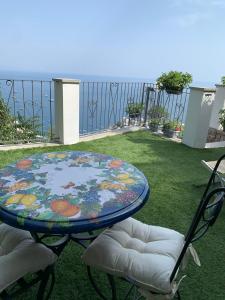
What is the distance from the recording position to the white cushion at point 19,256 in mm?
1106

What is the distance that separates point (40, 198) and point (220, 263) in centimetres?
154

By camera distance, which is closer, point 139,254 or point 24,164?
point 139,254

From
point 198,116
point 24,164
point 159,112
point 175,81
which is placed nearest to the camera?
point 24,164

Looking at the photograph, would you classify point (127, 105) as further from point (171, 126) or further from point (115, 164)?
point (115, 164)

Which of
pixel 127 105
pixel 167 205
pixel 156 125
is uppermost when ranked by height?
pixel 127 105

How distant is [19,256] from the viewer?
119 centimetres

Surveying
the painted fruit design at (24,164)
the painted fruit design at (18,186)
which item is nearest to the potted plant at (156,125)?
the painted fruit design at (24,164)

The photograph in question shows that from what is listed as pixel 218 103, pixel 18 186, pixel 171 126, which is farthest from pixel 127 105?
pixel 18 186

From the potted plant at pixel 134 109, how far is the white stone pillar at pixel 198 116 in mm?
1438

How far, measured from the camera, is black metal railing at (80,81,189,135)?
18.3 feet

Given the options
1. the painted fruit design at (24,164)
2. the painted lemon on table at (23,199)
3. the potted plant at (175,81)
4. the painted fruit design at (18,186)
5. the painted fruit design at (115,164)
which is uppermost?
the potted plant at (175,81)

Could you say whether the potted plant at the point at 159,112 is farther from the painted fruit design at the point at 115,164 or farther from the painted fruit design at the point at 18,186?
the painted fruit design at the point at 18,186

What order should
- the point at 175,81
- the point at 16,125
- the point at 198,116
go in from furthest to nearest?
the point at 16,125
the point at 175,81
the point at 198,116

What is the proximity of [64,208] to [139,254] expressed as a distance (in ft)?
1.50
